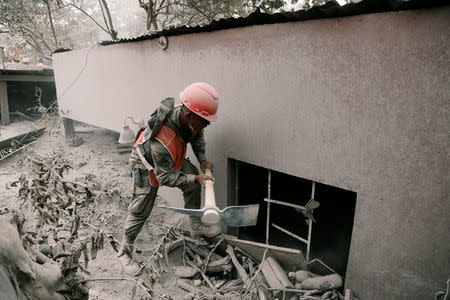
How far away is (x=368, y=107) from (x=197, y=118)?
5.95 feet

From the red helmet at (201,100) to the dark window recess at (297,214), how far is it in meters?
1.26

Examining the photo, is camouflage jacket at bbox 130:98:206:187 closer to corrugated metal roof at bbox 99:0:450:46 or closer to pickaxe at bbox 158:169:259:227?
pickaxe at bbox 158:169:259:227

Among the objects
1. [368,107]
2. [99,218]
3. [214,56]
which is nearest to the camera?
[368,107]

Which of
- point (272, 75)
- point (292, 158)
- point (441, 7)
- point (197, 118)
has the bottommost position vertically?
point (292, 158)

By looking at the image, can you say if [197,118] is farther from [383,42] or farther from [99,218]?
[99,218]

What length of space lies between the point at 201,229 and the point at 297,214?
7.31ft

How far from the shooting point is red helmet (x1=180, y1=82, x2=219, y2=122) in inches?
125

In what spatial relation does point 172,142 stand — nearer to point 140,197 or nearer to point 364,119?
point 140,197

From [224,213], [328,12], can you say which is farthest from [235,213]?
[328,12]

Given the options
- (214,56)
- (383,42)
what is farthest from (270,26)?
(383,42)

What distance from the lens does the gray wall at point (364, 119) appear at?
7.43ft

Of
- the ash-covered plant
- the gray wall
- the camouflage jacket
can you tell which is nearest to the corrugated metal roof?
the gray wall

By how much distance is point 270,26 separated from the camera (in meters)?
3.10

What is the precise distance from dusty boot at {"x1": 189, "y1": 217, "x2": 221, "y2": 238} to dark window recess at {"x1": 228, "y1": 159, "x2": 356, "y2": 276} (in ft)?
1.45
